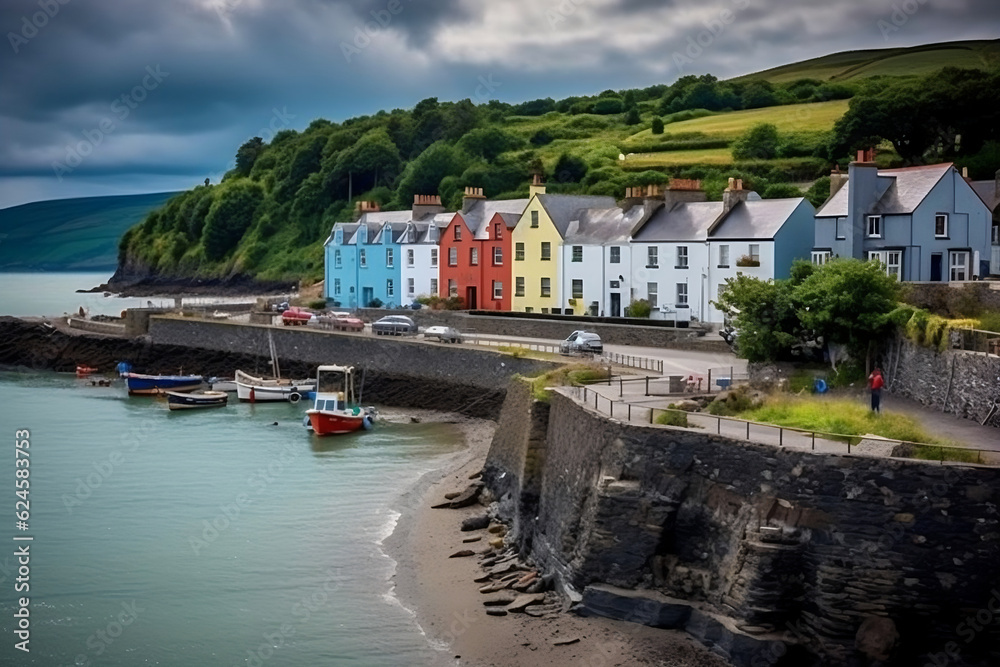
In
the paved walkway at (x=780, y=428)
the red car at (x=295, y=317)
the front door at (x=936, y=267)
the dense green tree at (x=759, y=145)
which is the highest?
the dense green tree at (x=759, y=145)

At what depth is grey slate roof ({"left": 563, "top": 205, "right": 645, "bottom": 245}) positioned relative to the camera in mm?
57634

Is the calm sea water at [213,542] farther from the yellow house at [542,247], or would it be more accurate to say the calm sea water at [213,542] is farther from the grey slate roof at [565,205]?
the grey slate roof at [565,205]

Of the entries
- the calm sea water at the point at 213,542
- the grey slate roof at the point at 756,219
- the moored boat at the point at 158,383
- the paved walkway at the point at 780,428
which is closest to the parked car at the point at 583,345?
the calm sea water at the point at 213,542

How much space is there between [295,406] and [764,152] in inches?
1941

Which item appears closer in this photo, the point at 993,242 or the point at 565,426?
the point at 565,426

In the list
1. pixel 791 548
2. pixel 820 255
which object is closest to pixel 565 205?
pixel 820 255

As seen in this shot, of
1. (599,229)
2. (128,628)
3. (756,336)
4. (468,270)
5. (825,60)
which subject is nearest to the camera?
(128,628)

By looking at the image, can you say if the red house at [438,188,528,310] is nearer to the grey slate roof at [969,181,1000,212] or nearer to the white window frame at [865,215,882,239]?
the grey slate roof at [969,181,1000,212]

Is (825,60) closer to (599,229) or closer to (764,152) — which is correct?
(764,152)

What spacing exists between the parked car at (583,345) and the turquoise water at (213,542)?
549 centimetres

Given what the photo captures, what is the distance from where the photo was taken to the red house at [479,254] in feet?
213

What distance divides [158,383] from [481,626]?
38.8 m

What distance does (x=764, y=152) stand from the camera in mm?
90062

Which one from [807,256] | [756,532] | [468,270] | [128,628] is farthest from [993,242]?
[128,628]
